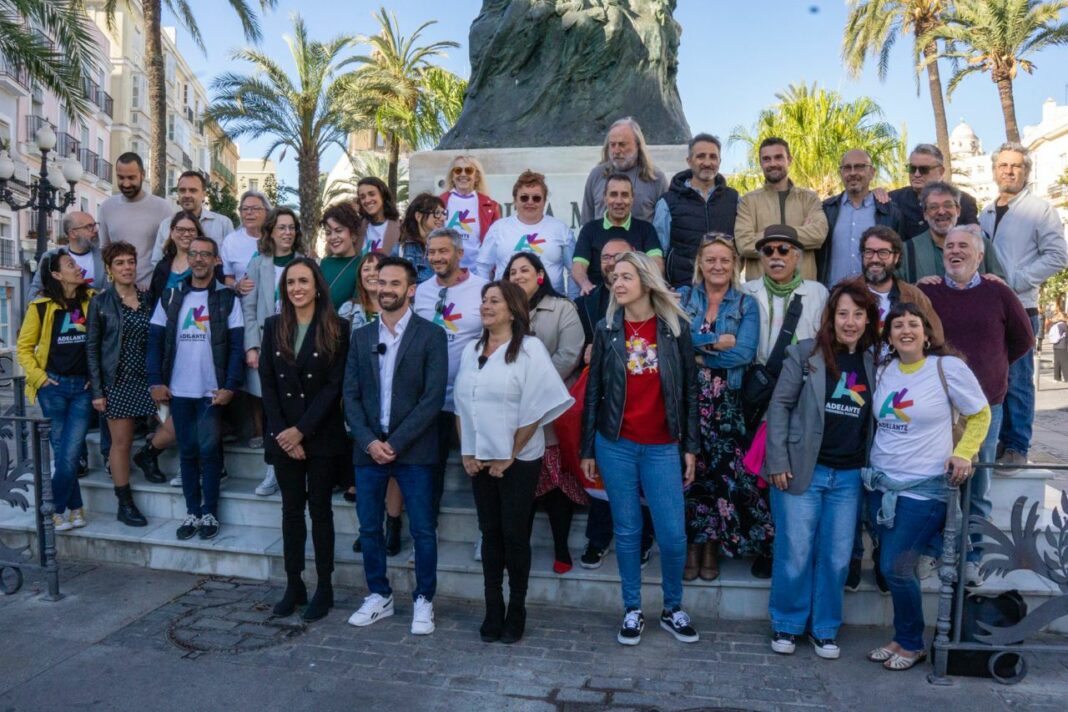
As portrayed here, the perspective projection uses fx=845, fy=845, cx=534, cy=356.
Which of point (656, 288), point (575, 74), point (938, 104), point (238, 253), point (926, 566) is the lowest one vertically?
point (926, 566)

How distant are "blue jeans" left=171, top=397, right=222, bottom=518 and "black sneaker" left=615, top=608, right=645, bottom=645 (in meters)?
2.93

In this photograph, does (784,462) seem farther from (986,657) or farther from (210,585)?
(210,585)

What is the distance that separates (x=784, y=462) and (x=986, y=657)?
4.27 ft

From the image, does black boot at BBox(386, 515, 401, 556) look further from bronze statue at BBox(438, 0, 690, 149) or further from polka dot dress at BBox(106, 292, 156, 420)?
bronze statue at BBox(438, 0, 690, 149)

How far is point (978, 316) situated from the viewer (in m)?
4.60

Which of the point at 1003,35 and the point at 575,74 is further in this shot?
the point at 1003,35

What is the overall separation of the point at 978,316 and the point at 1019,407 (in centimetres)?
117

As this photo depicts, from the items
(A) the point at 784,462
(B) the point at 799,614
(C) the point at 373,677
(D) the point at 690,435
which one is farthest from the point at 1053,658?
(C) the point at 373,677

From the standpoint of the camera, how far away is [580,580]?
489 centimetres

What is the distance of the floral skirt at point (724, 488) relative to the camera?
185 inches

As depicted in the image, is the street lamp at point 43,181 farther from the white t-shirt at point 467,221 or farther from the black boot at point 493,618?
the black boot at point 493,618

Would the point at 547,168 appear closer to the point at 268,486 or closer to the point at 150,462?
the point at 268,486

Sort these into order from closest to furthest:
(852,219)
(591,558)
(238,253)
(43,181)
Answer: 1. (591,558)
2. (852,219)
3. (238,253)
4. (43,181)

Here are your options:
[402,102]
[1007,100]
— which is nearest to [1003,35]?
[1007,100]
